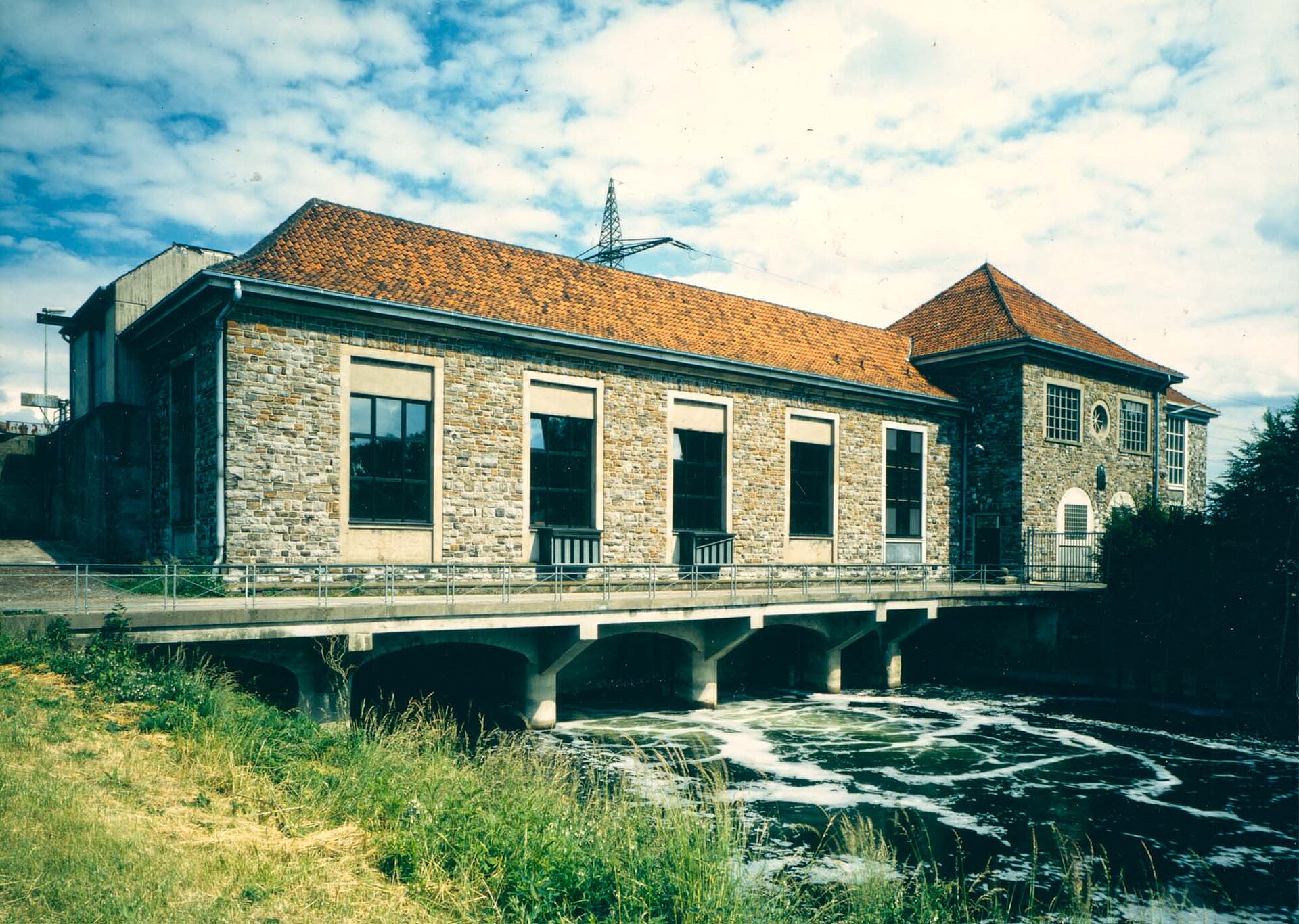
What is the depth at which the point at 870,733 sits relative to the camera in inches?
694

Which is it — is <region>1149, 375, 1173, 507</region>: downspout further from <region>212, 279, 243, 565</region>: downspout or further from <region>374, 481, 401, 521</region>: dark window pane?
<region>212, 279, 243, 565</region>: downspout

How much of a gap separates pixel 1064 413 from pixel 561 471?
18799mm

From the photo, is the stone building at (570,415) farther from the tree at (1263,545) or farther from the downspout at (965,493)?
the tree at (1263,545)

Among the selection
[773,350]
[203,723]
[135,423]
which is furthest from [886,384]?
[203,723]

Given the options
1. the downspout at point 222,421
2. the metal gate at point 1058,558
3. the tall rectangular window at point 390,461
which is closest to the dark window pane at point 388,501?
the tall rectangular window at point 390,461

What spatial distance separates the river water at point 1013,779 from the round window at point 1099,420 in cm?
1252

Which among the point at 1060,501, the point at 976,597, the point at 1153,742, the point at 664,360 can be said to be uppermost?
the point at 664,360

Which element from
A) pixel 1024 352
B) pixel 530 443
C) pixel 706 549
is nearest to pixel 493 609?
pixel 530 443

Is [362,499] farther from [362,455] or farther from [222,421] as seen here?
[222,421]

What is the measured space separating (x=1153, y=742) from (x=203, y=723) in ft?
55.0

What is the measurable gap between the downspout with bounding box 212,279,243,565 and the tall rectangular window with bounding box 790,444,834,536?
1457 centimetres

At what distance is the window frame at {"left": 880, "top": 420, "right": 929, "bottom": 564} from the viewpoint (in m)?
26.9

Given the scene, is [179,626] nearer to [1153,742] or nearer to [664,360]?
[664,360]

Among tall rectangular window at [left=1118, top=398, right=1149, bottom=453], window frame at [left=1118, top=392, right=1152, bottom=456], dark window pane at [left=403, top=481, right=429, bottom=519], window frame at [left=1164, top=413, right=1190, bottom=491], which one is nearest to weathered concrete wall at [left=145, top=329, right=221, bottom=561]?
dark window pane at [left=403, top=481, right=429, bottom=519]
